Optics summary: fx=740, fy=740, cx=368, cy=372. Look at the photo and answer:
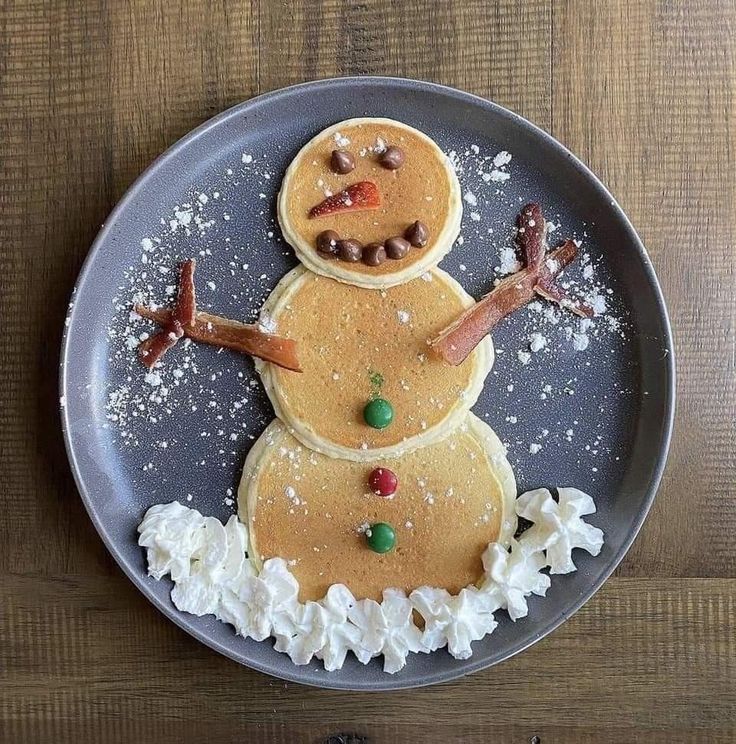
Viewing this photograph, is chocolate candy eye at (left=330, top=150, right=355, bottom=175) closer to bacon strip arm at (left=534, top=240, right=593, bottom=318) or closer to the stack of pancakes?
the stack of pancakes

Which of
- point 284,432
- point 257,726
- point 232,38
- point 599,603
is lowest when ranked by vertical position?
point 257,726

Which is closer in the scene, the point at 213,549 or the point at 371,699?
the point at 213,549

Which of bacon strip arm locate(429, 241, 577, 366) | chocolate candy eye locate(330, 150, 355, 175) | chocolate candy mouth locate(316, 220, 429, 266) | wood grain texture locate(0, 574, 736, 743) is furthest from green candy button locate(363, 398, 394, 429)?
wood grain texture locate(0, 574, 736, 743)

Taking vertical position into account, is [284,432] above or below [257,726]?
above

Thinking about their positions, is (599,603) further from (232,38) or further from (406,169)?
(232,38)

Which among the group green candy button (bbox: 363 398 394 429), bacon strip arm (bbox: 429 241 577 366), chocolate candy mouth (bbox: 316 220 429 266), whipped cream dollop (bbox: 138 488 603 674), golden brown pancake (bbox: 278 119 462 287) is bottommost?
whipped cream dollop (bbox: 138 488 603 674)

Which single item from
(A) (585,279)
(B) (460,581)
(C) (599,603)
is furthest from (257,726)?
(A) (585,279)

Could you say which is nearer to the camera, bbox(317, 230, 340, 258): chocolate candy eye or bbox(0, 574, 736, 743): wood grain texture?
bbox(317, 230, 340, 258): chocolate candy eye

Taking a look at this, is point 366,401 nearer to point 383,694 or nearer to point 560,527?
point 560,527

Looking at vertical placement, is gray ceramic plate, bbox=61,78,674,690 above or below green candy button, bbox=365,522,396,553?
above
